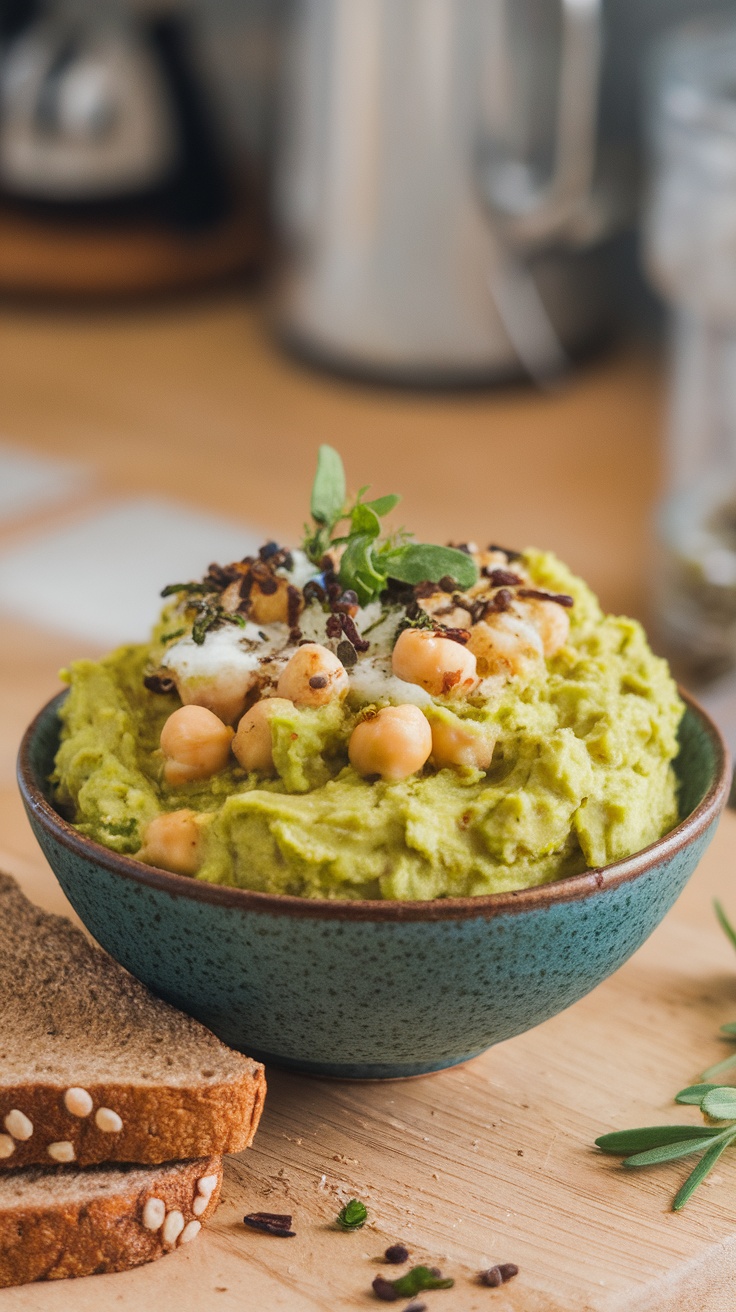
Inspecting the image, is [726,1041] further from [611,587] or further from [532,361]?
[532,361]

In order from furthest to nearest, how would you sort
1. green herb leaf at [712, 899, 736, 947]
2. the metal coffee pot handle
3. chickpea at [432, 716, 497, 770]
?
the metal coffee pot handle < green herb leaf at [712, 899, 736, 947] < chickpea at [432, 716, 497, 770]

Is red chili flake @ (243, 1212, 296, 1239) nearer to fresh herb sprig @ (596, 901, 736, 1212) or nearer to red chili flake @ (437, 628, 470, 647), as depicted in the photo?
fresh herb sprig @ (596, 901, 736, 1212)

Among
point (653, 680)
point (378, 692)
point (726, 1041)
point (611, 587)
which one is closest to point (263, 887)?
point (378, 692)

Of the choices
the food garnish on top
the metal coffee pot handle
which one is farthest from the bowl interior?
the metal coffee pot handle

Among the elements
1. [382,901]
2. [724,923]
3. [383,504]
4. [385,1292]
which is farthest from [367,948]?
[724,923]

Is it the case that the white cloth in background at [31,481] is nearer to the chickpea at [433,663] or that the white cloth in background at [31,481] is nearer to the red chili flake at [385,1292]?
the chickpea at [433,663]

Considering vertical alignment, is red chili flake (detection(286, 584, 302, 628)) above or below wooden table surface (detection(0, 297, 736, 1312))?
above

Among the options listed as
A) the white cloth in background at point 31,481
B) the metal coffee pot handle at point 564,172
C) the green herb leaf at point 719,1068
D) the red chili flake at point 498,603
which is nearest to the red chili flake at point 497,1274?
the green herb leaf at point 719,1068
